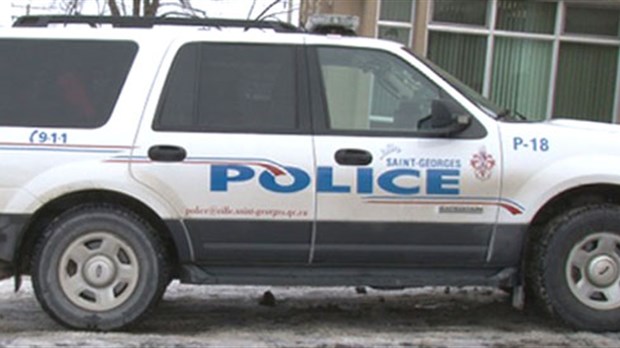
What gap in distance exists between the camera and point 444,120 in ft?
16.3

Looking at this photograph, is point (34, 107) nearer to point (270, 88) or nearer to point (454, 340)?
point (270, 88)

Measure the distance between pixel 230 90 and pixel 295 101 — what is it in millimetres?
414

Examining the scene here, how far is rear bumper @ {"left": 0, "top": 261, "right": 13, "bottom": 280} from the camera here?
5.11 meters

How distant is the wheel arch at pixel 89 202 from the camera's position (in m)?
5.00

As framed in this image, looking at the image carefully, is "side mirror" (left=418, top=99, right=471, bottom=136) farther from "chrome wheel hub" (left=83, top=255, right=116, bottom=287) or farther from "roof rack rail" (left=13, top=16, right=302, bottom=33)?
"chrome wheel hub" (left=83, top=255, right=116, bottom=287)

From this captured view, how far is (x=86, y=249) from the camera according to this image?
4.98 meters

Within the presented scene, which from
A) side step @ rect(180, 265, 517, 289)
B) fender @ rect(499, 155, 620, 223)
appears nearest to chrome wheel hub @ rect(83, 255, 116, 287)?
side step @ rect(180, 265, 517, 289)

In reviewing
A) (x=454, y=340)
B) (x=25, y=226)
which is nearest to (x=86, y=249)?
(x=25, y=226)

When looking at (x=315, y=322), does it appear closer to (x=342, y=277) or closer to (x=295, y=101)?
(x=342, y=277)

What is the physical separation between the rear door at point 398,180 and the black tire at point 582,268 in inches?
16.3

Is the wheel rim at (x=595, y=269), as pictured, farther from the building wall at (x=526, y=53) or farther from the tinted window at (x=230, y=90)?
the building wall at (x=526, y=53)

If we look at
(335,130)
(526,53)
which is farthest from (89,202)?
(526,53)

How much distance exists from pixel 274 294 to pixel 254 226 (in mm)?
1490

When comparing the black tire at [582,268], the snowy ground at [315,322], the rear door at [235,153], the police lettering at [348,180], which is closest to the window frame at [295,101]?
the rear door at [235,153]
